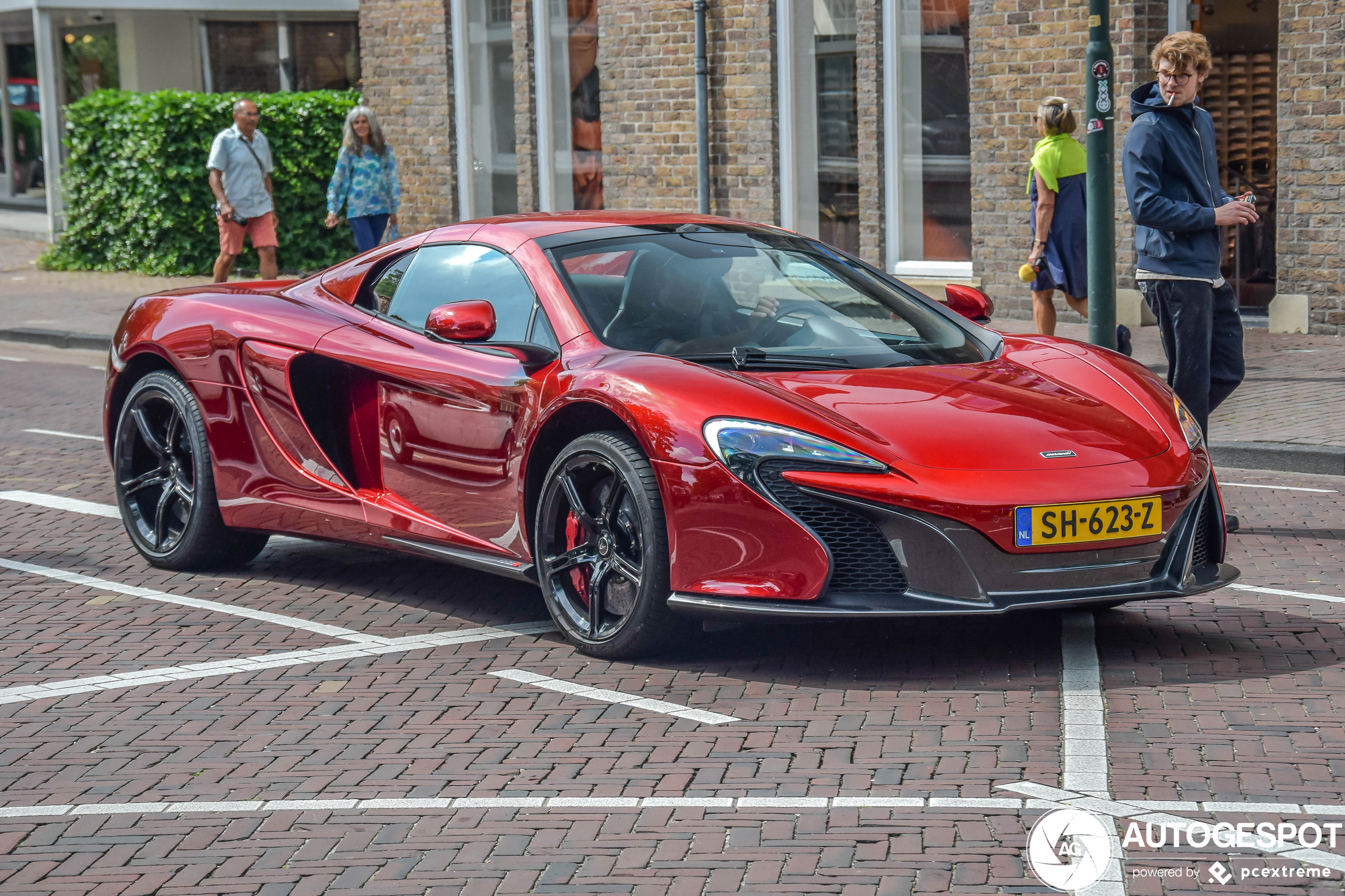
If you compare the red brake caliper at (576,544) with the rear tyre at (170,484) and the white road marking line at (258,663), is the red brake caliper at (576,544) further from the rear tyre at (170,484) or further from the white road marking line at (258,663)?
the rear tyre at (170,484)

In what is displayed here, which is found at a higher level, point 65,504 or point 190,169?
point 190,169

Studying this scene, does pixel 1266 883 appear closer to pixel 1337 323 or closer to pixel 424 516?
pixel 424 516

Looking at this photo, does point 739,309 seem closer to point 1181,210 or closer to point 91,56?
point 1181,210

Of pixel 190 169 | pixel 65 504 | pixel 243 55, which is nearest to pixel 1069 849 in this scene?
pixel 65 504

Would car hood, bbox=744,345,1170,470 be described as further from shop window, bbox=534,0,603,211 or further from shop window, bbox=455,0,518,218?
shop window, bbox=455,0,518,218

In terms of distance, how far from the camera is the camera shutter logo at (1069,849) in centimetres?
366

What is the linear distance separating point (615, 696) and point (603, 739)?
16.0 inches

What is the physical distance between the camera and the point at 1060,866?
3721mm

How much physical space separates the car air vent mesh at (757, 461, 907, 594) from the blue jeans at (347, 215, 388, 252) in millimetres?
11505

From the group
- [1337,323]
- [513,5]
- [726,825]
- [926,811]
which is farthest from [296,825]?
[513,5]

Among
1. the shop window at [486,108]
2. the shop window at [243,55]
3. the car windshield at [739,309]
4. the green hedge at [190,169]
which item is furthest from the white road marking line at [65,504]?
the shop window at [243,55]

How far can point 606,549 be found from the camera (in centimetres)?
549

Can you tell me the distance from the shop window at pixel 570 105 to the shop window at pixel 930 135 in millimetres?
3754

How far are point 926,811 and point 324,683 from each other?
2115 millimetres
